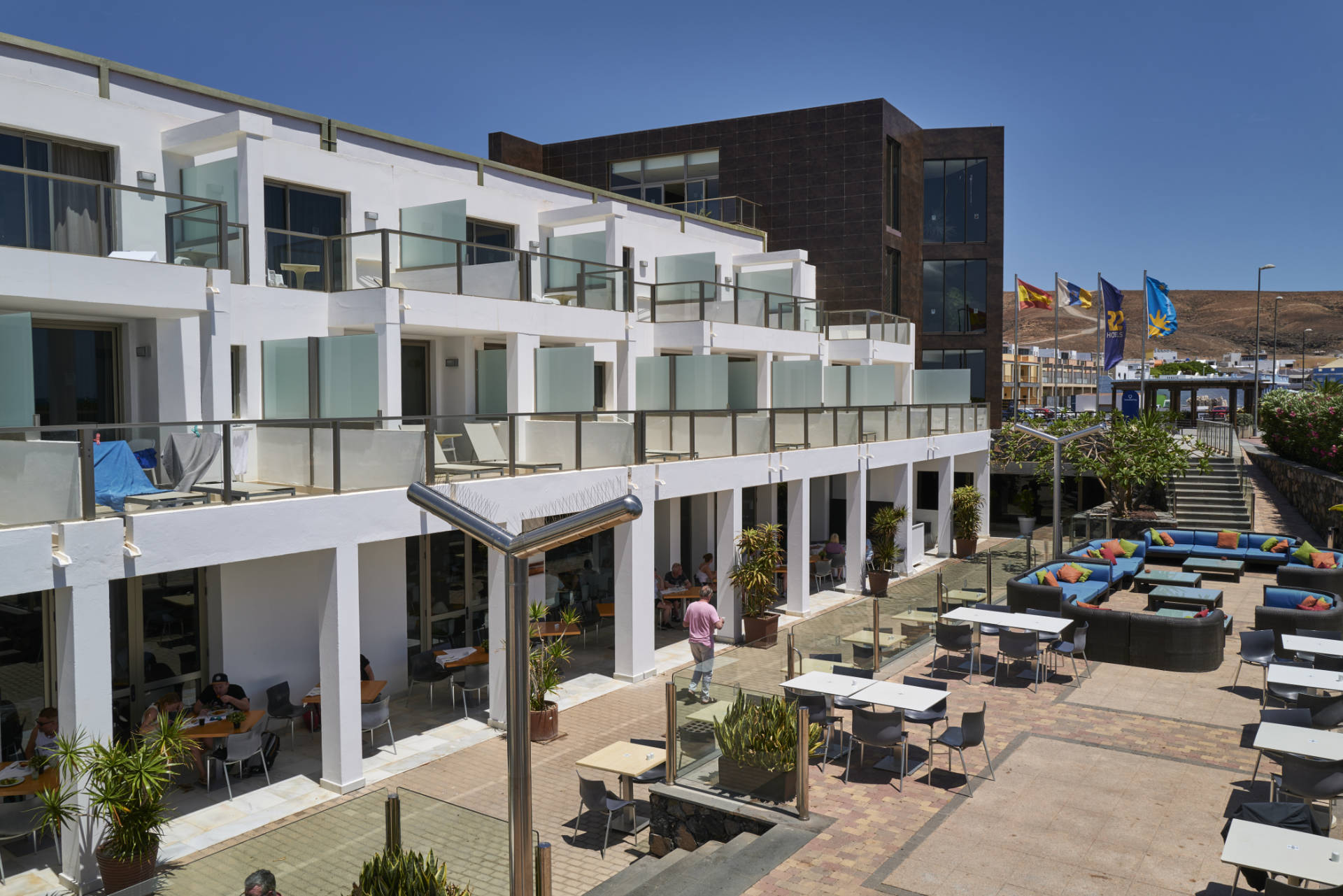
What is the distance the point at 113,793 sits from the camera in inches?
359

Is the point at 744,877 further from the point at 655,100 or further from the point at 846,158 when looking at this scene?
the point at 655,100

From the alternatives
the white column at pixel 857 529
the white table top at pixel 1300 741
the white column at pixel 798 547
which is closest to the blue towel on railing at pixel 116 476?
the white table top at pixel 1300 741

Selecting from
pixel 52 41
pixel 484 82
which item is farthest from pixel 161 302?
pixel 484 82

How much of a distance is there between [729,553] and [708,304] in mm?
6606

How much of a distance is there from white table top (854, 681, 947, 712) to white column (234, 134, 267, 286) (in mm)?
10277

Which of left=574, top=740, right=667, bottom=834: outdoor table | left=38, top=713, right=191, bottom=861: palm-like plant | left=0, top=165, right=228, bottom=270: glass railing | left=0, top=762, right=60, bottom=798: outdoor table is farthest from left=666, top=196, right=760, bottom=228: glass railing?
left=38, top=713, right=191, bottom=861: palm-like plant

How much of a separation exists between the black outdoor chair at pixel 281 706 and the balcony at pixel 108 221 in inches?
223

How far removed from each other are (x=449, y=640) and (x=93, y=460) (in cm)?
820

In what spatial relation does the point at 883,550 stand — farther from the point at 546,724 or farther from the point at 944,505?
the point at 546,724

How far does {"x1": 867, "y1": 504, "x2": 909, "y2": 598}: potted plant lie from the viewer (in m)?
23.7

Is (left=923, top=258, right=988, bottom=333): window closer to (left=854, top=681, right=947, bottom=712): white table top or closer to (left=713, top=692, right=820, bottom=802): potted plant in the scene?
(left=854, top=681, right=947, bottom=712): white table top

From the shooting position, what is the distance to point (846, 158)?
3291 cm

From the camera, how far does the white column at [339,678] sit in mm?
11820

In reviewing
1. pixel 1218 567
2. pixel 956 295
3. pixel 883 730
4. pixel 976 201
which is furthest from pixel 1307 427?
pixel 883 730
